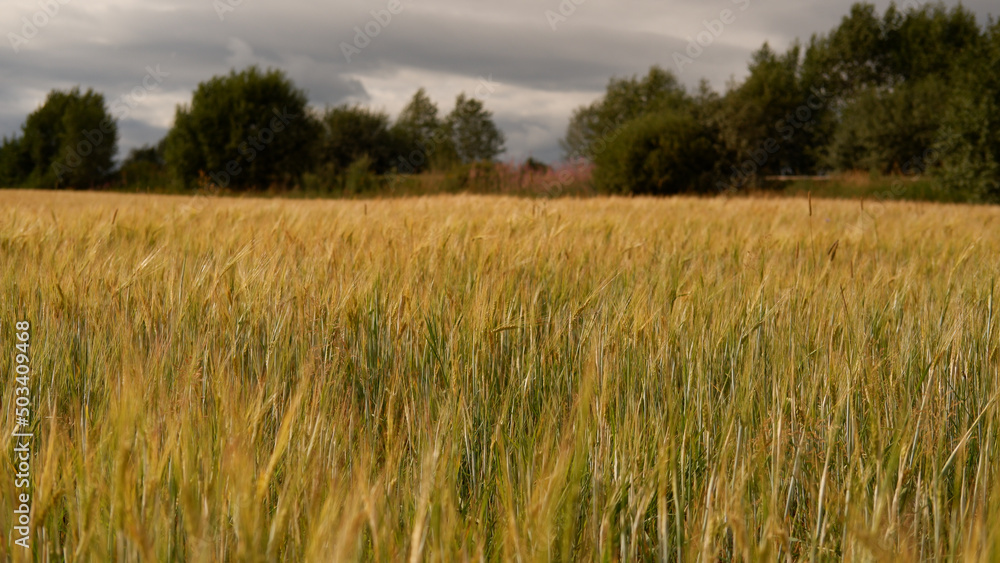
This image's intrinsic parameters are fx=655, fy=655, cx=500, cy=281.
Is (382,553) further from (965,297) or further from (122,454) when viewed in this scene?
(965,297)

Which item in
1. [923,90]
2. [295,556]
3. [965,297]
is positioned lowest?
[295,556]

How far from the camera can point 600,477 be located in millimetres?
914

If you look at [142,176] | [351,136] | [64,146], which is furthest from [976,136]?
[64,146]

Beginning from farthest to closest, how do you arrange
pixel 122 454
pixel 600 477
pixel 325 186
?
1. pixel 325 186
2. pixel 600 477
3. pixel 122 454

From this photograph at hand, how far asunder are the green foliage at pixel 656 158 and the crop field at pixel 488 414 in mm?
15864

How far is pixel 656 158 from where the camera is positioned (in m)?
17.8

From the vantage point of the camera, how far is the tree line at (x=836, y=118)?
692 inches

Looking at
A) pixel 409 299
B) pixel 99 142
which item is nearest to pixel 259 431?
pixel 409 299

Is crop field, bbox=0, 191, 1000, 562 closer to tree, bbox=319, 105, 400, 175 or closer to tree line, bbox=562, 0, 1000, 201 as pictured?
tree line, bbox=562, 0, 1000, 201

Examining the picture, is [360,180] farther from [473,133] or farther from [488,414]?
[473,133]

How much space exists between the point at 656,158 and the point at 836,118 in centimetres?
Answer: 2077

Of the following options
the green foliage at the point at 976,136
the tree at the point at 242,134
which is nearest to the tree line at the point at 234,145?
the tree at the point at 242,134

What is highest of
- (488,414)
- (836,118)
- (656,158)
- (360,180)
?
(836,118)

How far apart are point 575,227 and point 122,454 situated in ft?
10.7
